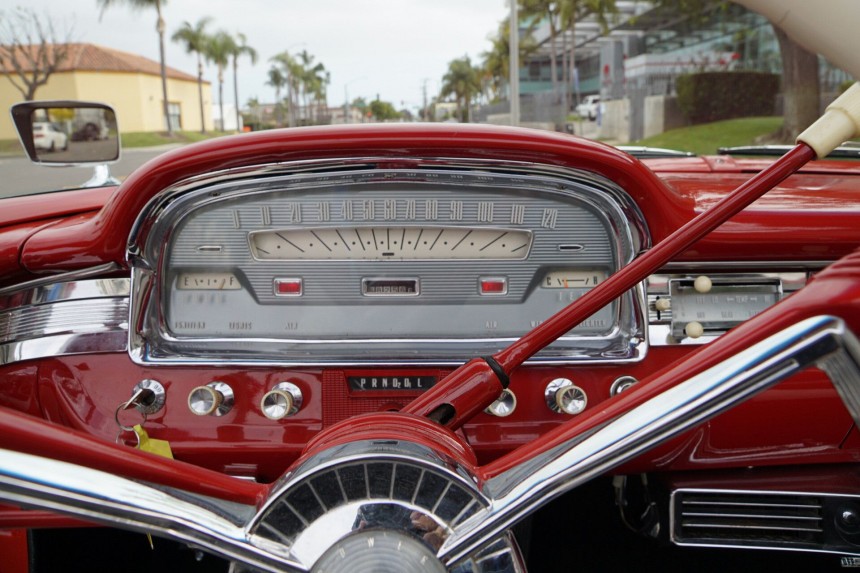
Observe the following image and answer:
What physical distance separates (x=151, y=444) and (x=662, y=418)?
1.30 m

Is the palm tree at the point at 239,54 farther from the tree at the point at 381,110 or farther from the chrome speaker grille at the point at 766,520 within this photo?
the chrome speaker grille at the point at 766,520

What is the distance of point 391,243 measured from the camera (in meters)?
2.02

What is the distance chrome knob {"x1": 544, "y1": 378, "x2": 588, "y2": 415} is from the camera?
195cm

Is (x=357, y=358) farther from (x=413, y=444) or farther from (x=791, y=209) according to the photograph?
(x=791, y=209)

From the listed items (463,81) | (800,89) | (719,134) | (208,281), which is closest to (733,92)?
(719,134)

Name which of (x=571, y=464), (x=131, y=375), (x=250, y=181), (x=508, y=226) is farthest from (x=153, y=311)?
(x=571, y=464)

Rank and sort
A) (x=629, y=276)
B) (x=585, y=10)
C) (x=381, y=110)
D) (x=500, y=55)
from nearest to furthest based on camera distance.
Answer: (x=629, y=276)
(x=585, y=10)
(x=500, y=55)
(x=381, y=110)

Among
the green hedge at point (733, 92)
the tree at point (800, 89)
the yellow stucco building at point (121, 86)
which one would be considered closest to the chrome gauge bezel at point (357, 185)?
the tree at point (800, 89)

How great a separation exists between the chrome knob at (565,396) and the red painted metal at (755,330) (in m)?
0.83

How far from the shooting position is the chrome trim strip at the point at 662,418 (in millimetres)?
951

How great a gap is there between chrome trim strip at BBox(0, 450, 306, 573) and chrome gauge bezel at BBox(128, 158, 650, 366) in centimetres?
85

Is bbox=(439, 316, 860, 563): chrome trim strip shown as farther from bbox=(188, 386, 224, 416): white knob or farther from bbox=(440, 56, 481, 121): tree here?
bbox=(440, 56, 481, 121): tree

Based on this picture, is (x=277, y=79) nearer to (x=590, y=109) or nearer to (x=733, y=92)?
(x=590, y=109)

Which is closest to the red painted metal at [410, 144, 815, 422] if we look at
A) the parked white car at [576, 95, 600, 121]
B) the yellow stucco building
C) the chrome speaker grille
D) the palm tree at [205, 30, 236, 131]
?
the chrome speaker grille
